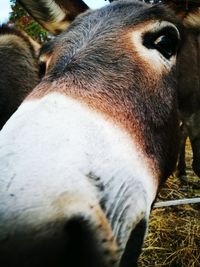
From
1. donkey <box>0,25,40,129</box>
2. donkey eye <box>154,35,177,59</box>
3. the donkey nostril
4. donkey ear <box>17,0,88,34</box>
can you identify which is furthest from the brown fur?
donkey <box>0,25,40,129</box>

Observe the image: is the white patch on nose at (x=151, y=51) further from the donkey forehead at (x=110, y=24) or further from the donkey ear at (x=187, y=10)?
the donkey ear at (x=187, y=10)

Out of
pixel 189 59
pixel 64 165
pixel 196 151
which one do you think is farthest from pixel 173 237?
pixel 64 165

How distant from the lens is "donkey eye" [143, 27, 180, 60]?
1.98 metres

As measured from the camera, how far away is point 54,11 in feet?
9.23

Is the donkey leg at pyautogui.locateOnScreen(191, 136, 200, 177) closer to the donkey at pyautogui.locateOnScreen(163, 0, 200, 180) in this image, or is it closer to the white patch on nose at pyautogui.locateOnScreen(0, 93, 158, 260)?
the donkey at pyautogui.locateOnScreen(163, 0, 200, 180)

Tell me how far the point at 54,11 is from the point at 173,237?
3014 mm

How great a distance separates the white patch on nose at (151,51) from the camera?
188 cm

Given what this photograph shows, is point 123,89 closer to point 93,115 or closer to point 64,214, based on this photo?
point 93,115

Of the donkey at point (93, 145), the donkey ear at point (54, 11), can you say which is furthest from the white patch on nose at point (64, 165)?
the donkey ear at point (54, 11)

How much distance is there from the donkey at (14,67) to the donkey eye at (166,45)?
1504 millimetres

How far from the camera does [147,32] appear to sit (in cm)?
197

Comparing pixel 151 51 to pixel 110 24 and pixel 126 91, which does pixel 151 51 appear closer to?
pixel 110 24

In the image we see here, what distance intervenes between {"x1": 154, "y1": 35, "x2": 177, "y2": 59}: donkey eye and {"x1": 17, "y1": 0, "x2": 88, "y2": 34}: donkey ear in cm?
98

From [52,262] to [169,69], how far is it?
1.41m
